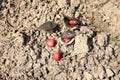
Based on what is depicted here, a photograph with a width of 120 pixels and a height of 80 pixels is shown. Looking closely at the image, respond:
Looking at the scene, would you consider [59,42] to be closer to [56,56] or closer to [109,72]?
[56,56]

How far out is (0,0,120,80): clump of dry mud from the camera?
411cm

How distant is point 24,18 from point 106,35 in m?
1.16

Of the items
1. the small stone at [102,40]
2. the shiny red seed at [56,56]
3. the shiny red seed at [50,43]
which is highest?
the shiny red seed at [50,43]

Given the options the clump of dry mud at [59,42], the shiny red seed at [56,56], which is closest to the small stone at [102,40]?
the clump of dry mud at [59,42]

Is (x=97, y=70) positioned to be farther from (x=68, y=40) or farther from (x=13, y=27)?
(x=13, y=27)

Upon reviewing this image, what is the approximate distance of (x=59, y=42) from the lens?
4.30m

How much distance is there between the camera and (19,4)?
4648 mm

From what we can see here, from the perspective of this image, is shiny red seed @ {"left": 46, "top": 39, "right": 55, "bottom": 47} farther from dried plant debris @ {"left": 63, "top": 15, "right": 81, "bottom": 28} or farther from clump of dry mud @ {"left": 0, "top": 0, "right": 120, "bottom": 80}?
dried plant debris @ {"left": 63, "top": 15, "right": 81, "bottom": 28}

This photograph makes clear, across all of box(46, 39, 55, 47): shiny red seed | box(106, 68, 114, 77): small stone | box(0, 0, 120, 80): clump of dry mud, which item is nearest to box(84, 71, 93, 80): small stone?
box(0, 0, 120, 80): clump of dry mud

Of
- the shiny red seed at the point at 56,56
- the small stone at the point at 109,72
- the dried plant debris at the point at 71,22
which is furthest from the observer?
the dried plant debris at the point at 71,22

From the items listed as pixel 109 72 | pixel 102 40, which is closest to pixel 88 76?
pixel 109 72

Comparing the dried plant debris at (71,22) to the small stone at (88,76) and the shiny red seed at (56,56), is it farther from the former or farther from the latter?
the small stone at (88,76)

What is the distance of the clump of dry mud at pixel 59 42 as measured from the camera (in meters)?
4.11

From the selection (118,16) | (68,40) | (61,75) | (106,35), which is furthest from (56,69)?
(118,16)
